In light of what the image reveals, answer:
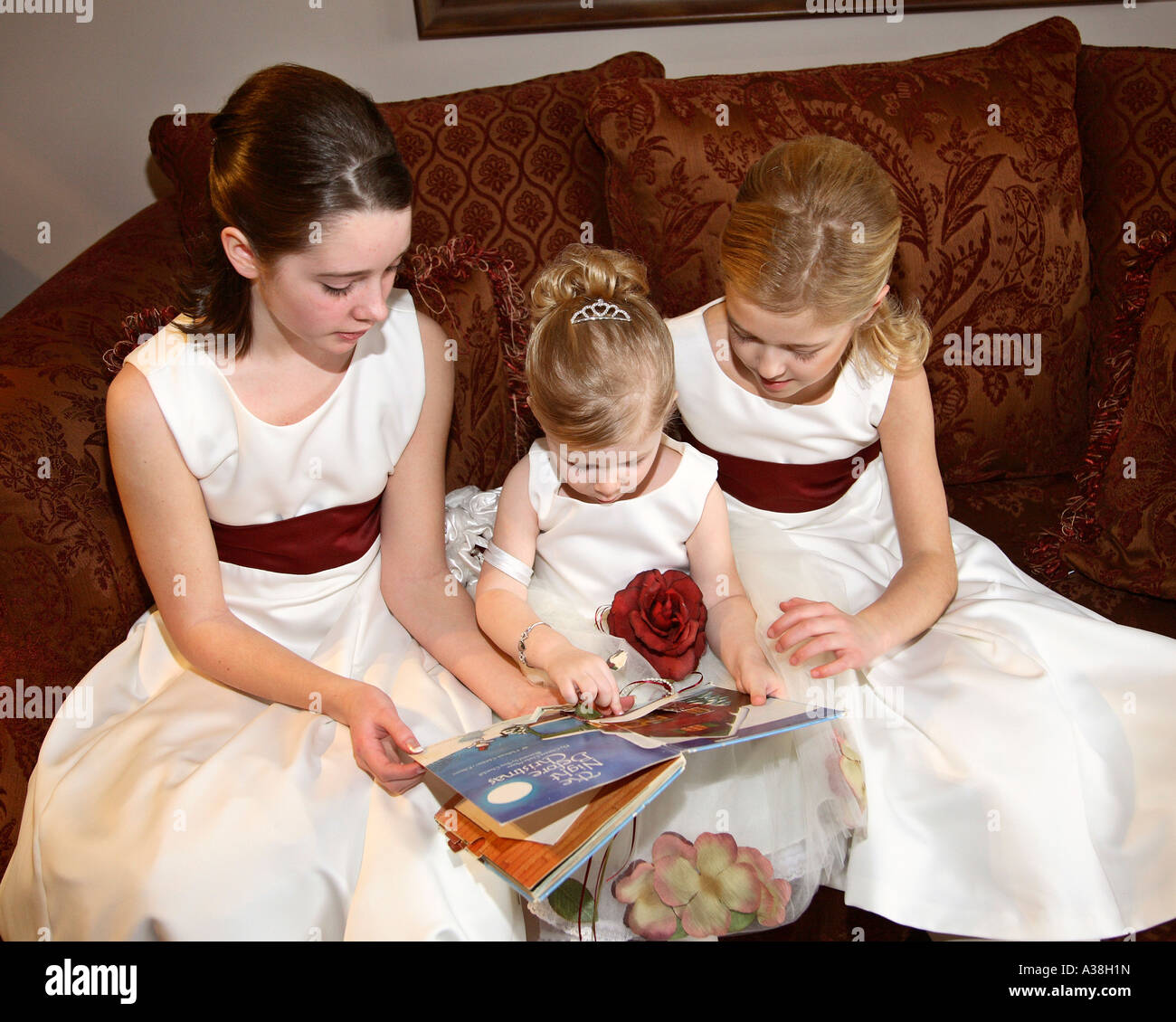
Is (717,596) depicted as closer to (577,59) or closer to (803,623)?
(803,623)

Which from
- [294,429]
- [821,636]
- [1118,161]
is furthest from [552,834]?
[1118,161]

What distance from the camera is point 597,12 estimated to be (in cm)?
236

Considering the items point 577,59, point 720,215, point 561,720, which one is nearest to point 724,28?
point 577,59

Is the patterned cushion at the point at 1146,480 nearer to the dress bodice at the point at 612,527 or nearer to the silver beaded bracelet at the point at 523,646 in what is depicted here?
the dress bodice at the point at 612,527

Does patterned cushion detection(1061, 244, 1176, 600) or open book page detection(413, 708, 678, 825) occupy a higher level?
patterned cushion detection(1061, 244, 1176, 600)

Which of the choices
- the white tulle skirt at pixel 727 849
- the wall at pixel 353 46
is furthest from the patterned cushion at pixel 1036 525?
the wall at pixel 353 46

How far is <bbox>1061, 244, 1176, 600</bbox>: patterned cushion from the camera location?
179 centimetres

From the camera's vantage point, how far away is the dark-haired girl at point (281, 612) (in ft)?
4.13

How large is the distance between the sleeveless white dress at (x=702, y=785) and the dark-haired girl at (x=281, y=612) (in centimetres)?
14

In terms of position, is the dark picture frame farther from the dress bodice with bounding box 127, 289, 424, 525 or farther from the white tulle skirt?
the white tulle skirt

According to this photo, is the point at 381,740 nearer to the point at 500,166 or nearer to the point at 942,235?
the point at 500,166

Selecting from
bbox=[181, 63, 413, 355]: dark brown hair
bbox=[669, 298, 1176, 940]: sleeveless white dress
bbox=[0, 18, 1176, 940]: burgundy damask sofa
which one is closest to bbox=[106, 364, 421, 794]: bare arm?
bbox=[0, 18, 1176, 940]: burgundy damask sofa

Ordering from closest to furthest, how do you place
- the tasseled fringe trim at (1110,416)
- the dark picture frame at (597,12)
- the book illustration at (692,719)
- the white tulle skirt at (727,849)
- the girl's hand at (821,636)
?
the book illustration at (692,719)
the white tulle skirt at (727,849)
the girl's hand at (821,636)
the tasseled fringe trim at (1110,416)
the dark picture frame at (597,12)

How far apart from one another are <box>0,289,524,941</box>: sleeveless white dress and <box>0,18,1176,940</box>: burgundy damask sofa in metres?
0.24
